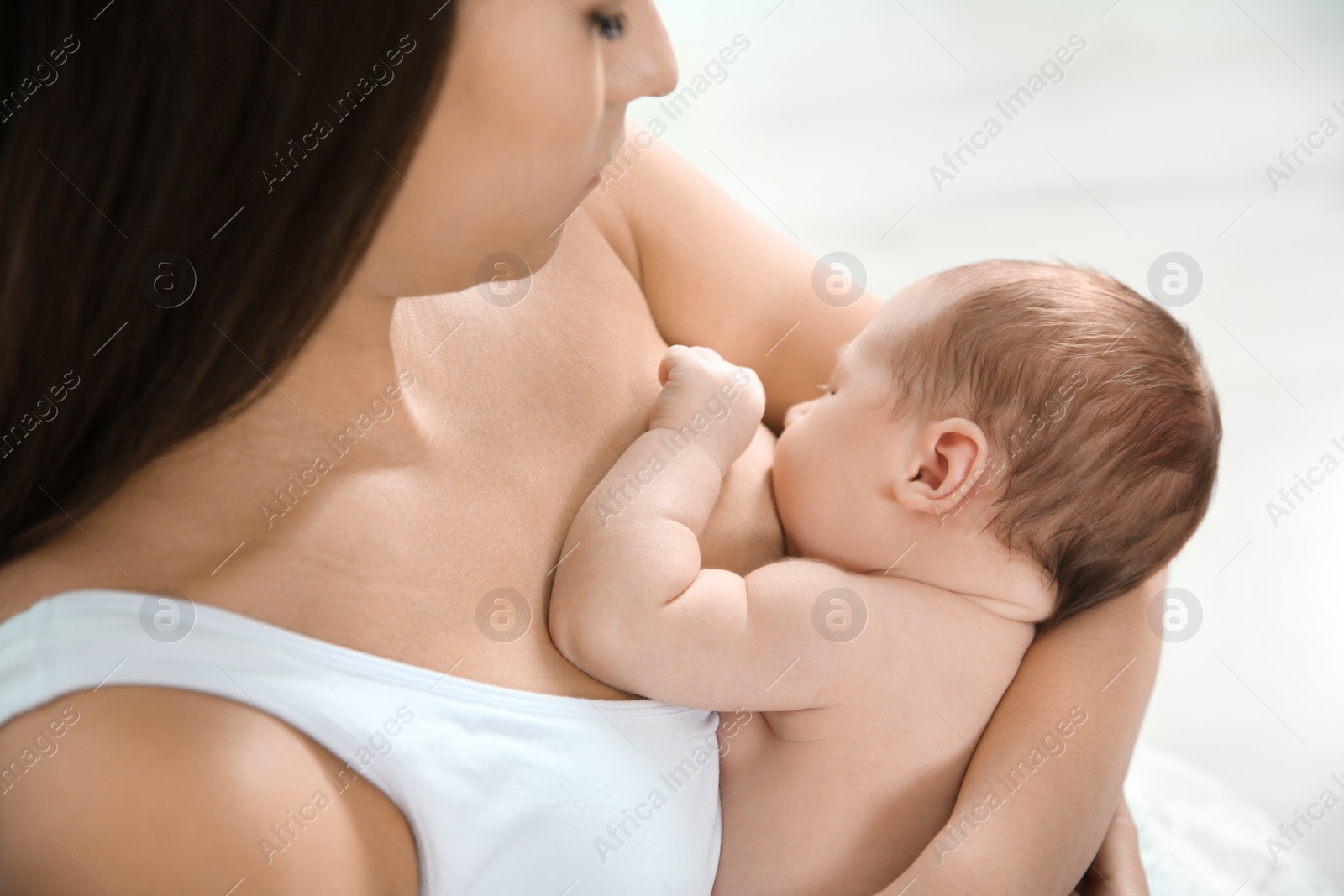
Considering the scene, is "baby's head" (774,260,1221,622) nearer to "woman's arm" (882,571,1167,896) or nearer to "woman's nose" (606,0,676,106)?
"woman's arm" (882,571,1167,896)

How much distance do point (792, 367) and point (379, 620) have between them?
1.98 feet

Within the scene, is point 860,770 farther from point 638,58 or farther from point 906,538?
point 638,58

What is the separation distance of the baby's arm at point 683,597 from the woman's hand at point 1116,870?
409 millimetres

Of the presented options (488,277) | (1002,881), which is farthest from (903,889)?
(488,277)

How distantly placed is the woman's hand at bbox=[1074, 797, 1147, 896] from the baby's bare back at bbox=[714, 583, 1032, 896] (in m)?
0.24

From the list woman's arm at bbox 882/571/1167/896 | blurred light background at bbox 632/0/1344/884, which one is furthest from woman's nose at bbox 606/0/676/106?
blurred light background at bbox 632/0/1344/884

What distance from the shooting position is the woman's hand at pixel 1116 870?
1.05m

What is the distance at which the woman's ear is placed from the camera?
920 mm

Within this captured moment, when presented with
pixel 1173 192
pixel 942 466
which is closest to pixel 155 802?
pixel 942 466

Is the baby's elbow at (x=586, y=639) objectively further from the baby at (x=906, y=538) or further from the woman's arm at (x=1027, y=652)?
the woman's arm at (x=1027, y=652)

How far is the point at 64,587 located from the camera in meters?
0.65

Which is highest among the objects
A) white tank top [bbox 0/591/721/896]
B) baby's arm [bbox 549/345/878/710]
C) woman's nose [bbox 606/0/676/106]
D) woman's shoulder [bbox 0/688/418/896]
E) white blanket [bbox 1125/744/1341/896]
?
woman's nose [bbox 606/0/676/106]

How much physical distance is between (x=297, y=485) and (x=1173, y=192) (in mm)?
2516

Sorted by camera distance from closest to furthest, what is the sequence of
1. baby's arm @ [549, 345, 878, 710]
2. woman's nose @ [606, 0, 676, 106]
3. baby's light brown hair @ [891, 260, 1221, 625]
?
Result: woman's nose @ [606, 0, 676, 106] → baby's arm @ [549, 345, 878, 710] → baby's light brown hair @ [891, 260, 1221, 625]
